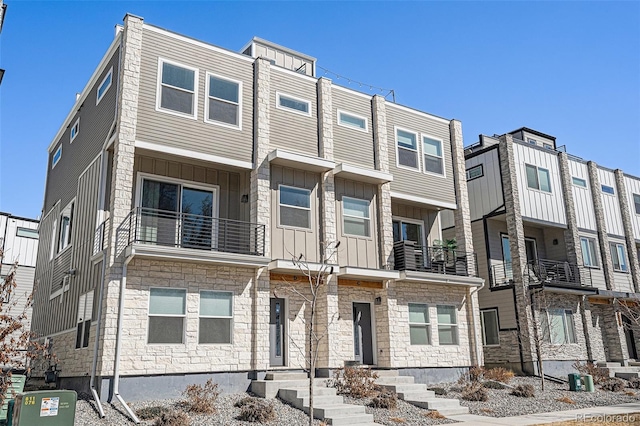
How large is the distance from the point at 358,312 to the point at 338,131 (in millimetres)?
6468

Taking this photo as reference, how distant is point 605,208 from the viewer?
2847cm

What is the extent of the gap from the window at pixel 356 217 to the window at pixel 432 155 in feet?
12.5

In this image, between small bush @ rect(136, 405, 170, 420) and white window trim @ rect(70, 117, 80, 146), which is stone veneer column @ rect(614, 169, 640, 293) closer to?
small bush @ rect(136, 405, 170, 420)

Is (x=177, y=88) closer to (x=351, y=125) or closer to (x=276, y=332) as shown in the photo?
(x=351, y=125)

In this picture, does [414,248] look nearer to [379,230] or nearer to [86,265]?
[379,230]

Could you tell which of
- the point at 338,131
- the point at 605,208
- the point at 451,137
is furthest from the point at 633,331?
the point at 338,131

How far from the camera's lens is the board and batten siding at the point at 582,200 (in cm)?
2691

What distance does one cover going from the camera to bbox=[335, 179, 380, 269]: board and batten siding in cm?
1800

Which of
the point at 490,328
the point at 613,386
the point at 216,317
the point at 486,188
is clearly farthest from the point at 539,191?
the point at 216,317

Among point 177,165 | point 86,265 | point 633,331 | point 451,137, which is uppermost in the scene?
point 451,137

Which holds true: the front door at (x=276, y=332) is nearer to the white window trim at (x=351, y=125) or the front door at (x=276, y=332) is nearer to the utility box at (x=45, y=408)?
the white window trim at (x=351, y=125)

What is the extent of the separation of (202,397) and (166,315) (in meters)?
2.40

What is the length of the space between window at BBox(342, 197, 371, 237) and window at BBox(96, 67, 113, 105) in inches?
336

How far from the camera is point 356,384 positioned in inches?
583
